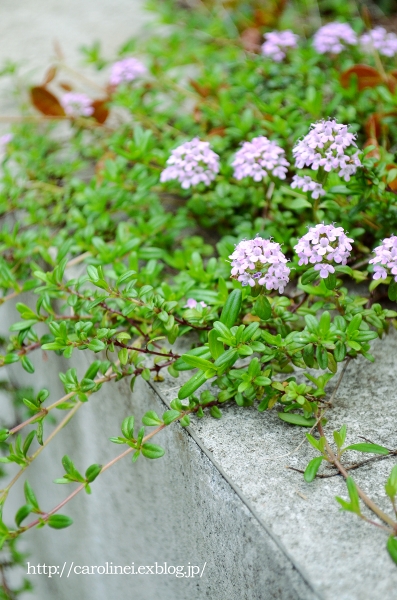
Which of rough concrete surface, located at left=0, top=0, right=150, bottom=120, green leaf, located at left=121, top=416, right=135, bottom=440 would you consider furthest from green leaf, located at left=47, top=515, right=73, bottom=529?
rough concrete surface, located at left=0, top=0, right=150, bottom=120

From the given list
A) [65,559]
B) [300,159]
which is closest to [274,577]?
[300,159]

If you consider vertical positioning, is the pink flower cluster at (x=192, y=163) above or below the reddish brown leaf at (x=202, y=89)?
above

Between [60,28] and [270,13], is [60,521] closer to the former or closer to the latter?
[270,13]

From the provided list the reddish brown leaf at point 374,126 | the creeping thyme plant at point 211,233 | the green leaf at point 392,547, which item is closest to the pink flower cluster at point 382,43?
the creeping thyme plant at point 211,233

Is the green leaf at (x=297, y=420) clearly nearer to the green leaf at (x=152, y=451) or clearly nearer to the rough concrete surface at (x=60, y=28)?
the green leaf at (x=152, y=451)

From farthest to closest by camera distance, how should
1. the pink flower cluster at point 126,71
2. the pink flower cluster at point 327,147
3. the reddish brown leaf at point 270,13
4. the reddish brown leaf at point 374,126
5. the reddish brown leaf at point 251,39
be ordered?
the reddish brown leaf at point 270,13
the reddish brown leaf at point 251,39
the pink flower cluster at point 126,71
the reddish brown leaf at point 374,126
the pink flower cluster at point 327,147

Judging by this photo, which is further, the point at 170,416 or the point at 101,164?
the point at 101,164

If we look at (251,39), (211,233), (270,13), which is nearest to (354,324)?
(211,233)
